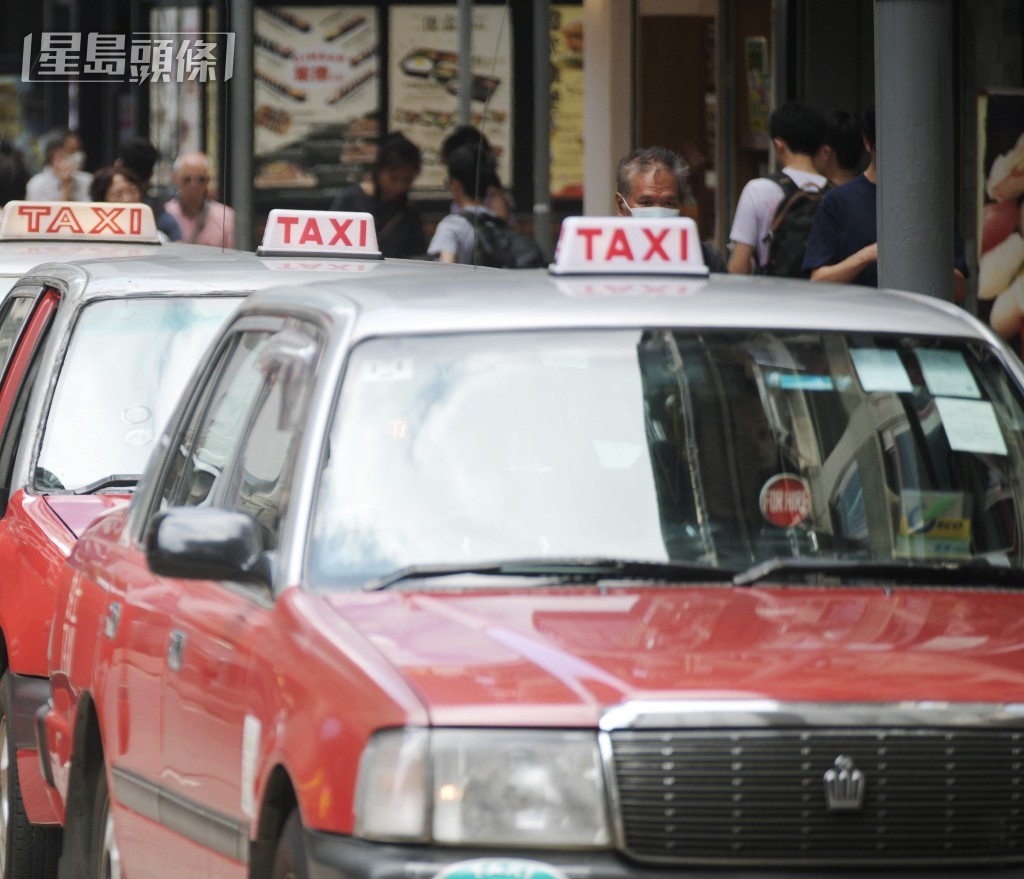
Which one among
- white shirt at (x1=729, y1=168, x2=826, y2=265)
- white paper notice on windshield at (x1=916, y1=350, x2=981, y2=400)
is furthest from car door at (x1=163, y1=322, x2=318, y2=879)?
white shirt at (x1=729, y1=168, x2=826, y2=265)

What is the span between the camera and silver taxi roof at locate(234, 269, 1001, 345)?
15.9 feet

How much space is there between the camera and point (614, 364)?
484cm

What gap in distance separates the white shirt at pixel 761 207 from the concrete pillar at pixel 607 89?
749 centimetres

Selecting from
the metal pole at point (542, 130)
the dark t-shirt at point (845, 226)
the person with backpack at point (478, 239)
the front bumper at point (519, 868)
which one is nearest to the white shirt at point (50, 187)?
the metal pole at point (542, 130)

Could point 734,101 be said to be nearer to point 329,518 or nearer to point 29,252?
point 29,252

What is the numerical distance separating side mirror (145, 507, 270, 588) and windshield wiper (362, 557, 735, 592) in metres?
Answer: 0.25

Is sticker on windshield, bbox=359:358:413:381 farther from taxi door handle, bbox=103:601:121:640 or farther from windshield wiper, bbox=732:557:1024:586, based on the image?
taxi door handle, bbox=103:601:121:640

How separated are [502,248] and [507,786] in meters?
8.66

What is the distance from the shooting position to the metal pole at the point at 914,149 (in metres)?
7.32

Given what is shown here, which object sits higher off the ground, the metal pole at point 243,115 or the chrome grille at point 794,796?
the metal pole at point 243,115

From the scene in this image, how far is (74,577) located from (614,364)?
186cm

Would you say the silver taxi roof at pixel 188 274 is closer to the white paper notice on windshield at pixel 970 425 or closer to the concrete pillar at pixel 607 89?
the white paper notice on windshield at pixel 970 425

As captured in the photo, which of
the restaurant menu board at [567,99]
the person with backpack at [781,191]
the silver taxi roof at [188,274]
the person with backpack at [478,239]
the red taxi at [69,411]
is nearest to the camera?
the red taxi at [69,411]

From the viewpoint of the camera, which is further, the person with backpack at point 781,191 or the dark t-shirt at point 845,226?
the person with backpack at point 781,191
